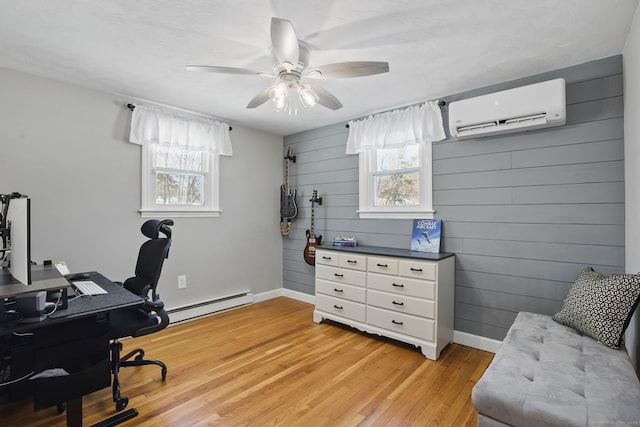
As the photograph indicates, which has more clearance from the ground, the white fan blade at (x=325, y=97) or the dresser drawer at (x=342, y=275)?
the white fan blade at (x=325, y=97)

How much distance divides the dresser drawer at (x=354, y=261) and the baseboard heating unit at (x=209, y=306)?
1545 mm

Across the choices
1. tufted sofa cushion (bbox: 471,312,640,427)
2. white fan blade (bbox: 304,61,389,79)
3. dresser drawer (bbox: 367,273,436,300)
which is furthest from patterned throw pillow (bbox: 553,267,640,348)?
white fan blade (bbox: 304,61,389,79)

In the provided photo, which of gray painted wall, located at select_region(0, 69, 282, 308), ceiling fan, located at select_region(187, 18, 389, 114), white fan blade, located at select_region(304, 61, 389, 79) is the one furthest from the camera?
gray painted wall, located at select_region(0, 69, 282, 308)

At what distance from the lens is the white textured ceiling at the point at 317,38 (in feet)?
5.88

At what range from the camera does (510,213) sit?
275 centimetres

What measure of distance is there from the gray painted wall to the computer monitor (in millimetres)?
1395

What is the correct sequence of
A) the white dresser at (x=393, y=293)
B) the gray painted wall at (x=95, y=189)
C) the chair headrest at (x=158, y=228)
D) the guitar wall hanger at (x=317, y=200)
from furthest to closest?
the guitar wall hanger at (x=317, y=200) → the white dresser at (x=393, y=293) → the gray painted wall at (x=95, y=189) → the chair headrest at (x=158, y=228)

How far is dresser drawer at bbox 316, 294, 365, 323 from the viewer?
322cm

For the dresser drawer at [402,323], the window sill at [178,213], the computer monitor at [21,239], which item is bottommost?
the dresser drawer at [402,323]

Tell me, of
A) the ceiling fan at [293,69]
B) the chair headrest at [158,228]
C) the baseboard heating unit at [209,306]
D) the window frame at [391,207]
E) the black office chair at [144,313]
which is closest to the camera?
the ceiling fan at [293,69]

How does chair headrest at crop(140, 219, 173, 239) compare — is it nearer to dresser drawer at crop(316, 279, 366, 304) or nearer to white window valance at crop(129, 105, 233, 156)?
white window valance at crop(129, 105, 233, 156)

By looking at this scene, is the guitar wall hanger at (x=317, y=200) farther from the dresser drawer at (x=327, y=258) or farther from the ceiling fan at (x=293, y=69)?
the ceiling fan at (x=293, y=69)

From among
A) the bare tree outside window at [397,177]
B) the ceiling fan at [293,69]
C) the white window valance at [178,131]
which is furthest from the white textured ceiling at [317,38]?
the bare tree outside window at [397,177]

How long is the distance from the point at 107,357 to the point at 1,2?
205 cm
